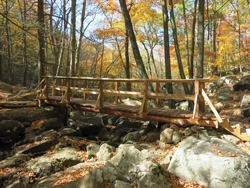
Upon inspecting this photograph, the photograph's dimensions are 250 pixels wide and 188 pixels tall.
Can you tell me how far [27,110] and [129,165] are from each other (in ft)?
24.7

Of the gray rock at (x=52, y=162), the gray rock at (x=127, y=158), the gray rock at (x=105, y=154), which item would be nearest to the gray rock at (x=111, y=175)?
the gray rock at (x=127, y=158)

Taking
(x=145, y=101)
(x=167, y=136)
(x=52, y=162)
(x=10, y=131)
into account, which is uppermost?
(x=145, y=101)

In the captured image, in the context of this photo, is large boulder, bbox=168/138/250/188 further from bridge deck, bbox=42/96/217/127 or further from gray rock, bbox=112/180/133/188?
gray rock, bbox=112/180/133/188

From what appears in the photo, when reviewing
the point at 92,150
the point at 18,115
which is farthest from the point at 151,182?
the point at 18,115

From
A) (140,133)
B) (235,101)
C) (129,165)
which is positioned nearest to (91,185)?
(129,165)

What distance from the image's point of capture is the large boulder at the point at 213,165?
10.5 ft

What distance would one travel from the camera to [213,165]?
3.42 m

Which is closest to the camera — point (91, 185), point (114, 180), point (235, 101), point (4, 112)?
point (91, 185)

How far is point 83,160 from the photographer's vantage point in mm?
5105

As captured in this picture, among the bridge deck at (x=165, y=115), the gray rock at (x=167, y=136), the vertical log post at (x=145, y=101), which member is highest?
the vertical log post at (x=145, y=101)

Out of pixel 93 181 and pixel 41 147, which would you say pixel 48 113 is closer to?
pixel 41 147

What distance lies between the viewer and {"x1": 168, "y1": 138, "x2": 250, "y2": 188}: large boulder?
319 centimetres

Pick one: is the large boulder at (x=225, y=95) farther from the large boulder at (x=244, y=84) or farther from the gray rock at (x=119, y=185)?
the gray rock at (x=119, y=185)

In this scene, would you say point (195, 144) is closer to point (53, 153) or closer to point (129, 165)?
point (129, 165)
